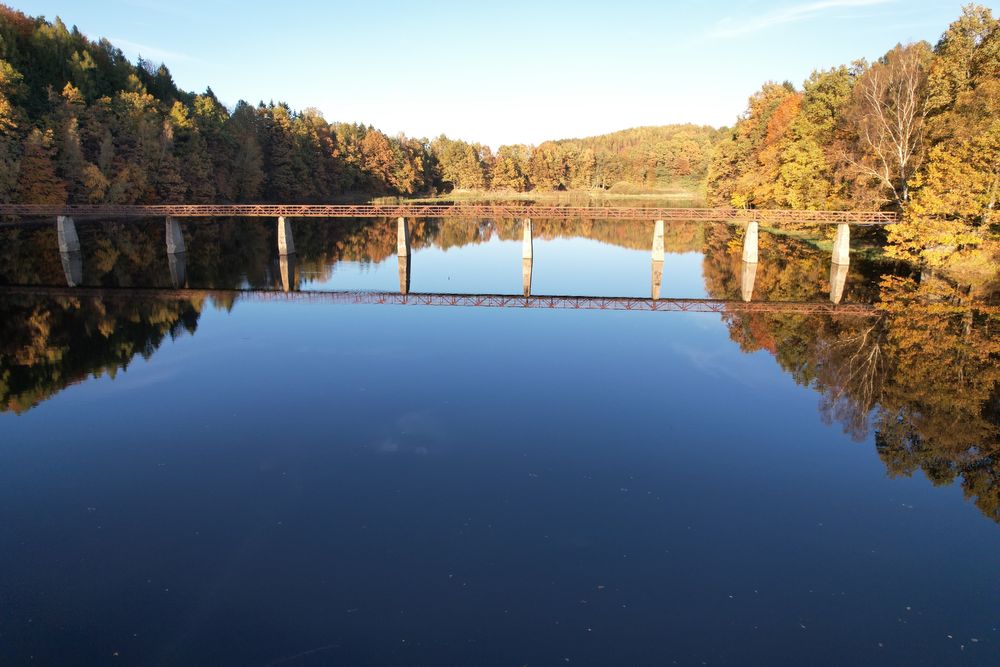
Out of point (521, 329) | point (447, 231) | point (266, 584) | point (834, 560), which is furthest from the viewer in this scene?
point (447, 231)

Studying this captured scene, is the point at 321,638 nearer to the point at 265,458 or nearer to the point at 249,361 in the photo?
the point at 265,458

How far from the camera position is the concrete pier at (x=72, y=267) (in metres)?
37.2

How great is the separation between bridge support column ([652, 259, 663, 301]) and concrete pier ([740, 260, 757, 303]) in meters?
4.73

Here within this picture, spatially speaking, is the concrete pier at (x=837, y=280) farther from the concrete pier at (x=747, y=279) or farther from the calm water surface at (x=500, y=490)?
the calm water surface at (x=500, y=490)

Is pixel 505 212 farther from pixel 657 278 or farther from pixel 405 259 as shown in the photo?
pixel 657 278

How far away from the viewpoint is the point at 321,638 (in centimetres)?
950

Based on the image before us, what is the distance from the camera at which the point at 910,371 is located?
2139 centimetres

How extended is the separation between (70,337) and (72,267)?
19455 millimetres

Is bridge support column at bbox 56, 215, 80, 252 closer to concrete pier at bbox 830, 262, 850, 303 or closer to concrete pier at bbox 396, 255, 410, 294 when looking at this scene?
concrete pier at bbox 396, 255, 410, 294

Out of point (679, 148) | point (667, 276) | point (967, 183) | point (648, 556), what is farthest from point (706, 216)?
point (679, 148)

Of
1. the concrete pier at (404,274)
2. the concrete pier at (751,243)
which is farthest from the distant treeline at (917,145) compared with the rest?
the concrete pier at (404,274)

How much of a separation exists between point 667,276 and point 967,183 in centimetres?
1692

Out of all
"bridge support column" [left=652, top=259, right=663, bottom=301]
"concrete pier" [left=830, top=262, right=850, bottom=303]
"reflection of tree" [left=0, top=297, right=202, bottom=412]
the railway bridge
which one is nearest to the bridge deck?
the railway bridge

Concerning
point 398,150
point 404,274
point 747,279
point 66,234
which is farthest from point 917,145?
point 398,150
